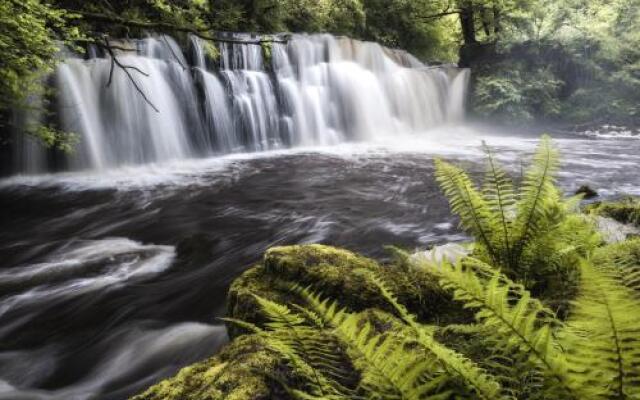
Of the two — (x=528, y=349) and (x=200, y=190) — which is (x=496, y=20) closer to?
(x=200, y=190)

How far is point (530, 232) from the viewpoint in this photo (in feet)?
9.19

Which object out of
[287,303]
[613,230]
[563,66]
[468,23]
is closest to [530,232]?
[287,303]

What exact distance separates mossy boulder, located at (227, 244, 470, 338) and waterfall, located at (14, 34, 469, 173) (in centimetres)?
742

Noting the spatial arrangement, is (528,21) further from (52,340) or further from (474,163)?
(52,340)

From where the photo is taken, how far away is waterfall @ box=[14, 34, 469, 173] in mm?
11781

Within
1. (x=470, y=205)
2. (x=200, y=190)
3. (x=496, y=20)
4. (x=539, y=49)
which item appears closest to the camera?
(x=470, y=205)

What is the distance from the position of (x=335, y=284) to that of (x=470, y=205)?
0.98 metres

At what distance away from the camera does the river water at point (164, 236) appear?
401cm

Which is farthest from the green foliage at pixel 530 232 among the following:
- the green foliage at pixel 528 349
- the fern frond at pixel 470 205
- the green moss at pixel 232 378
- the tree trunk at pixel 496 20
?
the tree trunk at pixel 496 20

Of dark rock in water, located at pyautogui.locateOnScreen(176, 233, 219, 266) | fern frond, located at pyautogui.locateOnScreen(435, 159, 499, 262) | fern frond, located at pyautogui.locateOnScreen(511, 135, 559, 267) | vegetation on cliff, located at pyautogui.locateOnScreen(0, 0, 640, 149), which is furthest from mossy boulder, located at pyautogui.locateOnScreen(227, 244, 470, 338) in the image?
vegetation on cliff, located at pyautogui.locateOnScreen(0, 0, 640, 149)

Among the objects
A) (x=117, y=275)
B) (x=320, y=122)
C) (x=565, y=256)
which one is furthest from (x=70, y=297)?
(x=320, y=122)

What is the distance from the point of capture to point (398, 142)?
18219mm

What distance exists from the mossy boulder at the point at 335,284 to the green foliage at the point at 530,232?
0.46 metres

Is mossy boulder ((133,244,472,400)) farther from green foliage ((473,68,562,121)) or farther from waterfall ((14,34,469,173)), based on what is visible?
green foliage ((473,68,562,121))
